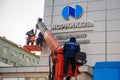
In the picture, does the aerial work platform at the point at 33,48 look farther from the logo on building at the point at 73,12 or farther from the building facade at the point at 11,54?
the building facade at the point at 11,54

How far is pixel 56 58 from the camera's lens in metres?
8.93

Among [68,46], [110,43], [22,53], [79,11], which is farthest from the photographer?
[22,53]

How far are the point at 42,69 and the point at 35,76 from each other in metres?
0.99

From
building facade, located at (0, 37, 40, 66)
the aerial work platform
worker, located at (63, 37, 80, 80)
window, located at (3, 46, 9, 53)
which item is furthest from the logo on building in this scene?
window, located at (3, 46, 9, 53)

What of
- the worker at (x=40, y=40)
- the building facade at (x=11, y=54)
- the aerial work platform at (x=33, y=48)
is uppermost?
the worker at (x=40, y=40)

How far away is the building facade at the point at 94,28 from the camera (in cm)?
2148

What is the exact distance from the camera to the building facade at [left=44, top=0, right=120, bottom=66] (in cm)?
2148

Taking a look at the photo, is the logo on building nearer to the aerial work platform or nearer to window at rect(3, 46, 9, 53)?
the aerial work platform

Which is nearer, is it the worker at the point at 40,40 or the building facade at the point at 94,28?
the building facade at the point at 94,28

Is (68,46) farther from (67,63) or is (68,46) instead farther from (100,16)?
(100,16)

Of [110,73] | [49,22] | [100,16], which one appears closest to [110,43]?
[100,16]

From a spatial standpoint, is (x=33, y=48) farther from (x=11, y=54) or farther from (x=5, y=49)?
(x=11, y=54)

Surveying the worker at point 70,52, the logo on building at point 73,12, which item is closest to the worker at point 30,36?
the logo on building at point 73,12

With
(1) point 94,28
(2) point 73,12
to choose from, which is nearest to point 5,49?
(2) point 73,12
